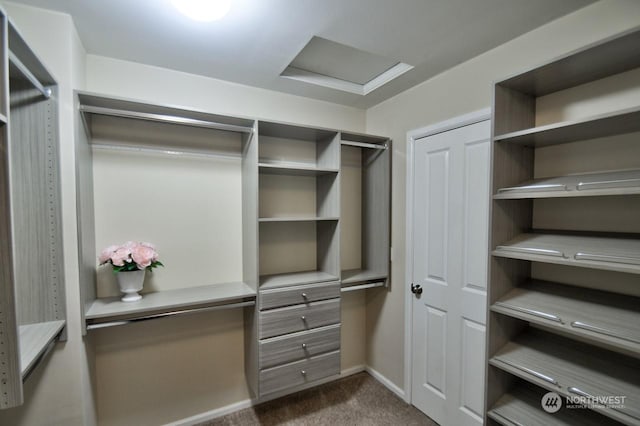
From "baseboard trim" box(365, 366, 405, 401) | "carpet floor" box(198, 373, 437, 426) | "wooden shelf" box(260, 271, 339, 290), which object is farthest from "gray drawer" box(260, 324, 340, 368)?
"baseboard trim" box(365, 366, 405, 401)

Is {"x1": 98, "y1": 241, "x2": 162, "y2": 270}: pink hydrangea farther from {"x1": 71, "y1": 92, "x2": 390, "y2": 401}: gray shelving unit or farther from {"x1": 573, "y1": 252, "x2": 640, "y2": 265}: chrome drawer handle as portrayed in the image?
{"x1": 573, "y1": 252, "x2": 640, "y2": 265}: chrome drawer handle

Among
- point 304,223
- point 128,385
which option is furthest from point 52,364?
point 304,223

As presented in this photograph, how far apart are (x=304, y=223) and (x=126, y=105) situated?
4.73ft

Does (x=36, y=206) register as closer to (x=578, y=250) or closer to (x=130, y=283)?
(x=130, y=283)

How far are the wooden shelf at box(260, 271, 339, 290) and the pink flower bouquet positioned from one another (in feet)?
2.36

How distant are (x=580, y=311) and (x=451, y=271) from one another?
2.62ft

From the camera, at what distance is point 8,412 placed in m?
1.33

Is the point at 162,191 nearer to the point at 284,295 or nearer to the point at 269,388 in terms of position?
the point at 284,295

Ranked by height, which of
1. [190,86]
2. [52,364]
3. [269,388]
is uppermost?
[190,86]

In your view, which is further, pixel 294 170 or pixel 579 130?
pixel 294 170

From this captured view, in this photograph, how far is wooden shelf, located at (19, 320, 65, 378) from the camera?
A: 3.49 ft

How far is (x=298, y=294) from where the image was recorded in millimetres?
1994

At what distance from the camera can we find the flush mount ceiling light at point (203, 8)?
127 centimetres

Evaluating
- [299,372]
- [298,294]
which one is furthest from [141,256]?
[299,372]
